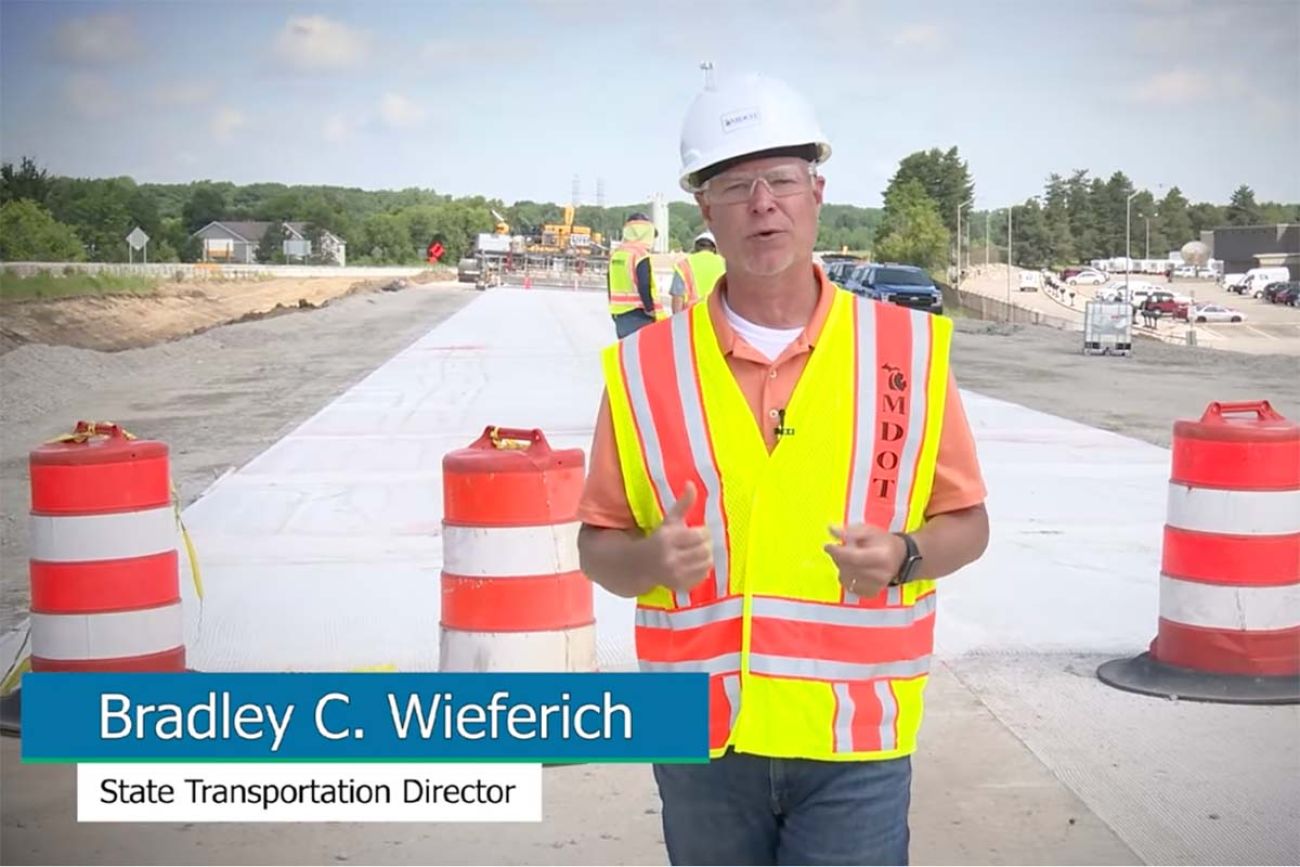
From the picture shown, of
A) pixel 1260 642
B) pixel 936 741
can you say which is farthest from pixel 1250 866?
pixel 1260 642

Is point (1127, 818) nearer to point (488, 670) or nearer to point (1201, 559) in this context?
point (1201, 559)

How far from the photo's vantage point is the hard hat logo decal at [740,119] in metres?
2.88

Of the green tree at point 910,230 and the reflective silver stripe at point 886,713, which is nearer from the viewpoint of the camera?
the reflective silver stripe at point 886,713

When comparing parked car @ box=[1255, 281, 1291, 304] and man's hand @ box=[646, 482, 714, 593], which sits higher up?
man's hand @ box=[646, 482, 714, 593]

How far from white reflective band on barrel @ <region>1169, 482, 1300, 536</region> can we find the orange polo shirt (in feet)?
13.3

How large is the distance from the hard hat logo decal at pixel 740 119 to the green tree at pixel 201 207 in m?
34.8

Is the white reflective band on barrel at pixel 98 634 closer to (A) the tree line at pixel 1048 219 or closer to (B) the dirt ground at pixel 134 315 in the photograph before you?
(B) the dirt ground at pixel 134 315

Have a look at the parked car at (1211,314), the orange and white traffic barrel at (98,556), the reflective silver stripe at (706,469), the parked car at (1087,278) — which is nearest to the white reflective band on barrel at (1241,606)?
the orange and white traffic barrel at (98,556)

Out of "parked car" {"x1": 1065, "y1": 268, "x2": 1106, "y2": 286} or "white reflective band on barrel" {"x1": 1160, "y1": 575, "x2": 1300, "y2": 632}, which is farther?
"parked car" {"x1": 1065, "y1": 268, "x2": 1106, "y2": 286}

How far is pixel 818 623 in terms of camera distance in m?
2.87

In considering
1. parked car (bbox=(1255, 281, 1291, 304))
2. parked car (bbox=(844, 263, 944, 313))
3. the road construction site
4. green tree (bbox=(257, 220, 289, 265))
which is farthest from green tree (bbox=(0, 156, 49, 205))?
A: green tree (bbox=(257, 220, 289, 265))

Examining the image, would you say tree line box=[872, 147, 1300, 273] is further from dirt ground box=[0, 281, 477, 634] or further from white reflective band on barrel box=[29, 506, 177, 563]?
white reflective band on barrel box=[29, 506, 177, 563]

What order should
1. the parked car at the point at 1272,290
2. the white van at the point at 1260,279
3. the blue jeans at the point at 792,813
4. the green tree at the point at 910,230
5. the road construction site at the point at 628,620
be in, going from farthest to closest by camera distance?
the white van at the point at 1260,279 → the parked car at the point at 1272,290 → the green tree at the point at 910,230 → the road construction site at the point at 628,620 → the blue jeans at the point at 792,813

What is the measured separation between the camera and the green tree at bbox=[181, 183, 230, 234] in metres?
41.0
